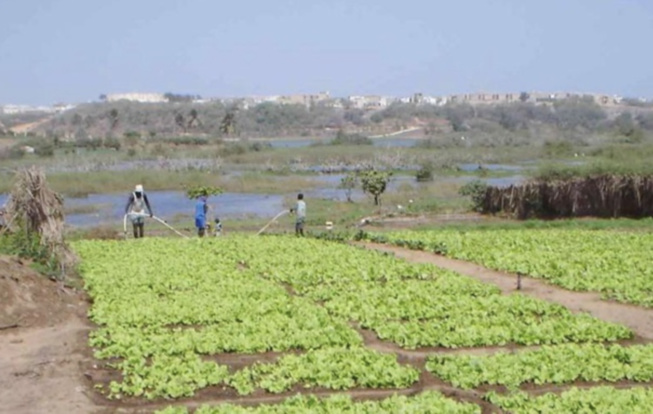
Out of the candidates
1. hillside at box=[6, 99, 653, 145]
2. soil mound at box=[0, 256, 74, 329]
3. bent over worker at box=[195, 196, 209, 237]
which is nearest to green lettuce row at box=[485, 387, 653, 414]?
soil mound at box=[0, 256, 74, 329]

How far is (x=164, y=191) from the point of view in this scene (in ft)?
212

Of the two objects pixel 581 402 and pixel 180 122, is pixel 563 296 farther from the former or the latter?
pixel 180 122

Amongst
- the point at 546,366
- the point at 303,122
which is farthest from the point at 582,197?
the point at 303,122

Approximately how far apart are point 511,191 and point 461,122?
140768mm

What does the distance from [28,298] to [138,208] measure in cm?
1095

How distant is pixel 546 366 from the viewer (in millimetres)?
12883

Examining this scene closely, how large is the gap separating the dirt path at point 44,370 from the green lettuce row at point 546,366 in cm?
514

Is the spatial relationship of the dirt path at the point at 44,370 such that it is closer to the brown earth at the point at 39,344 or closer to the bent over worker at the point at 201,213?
the brown earth at the point at 39,344

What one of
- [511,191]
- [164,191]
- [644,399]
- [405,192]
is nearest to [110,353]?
[644,399]

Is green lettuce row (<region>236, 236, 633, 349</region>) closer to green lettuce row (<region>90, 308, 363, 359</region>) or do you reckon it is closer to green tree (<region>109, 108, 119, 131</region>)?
green lettuce row (<region>90, 308, 363, 359</region>)

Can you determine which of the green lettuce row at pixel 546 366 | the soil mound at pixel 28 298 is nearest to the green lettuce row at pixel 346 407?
the green lettuce row at pixel 546 366

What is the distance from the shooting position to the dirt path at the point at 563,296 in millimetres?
16594

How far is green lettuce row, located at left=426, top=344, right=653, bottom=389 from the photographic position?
40.9 ft

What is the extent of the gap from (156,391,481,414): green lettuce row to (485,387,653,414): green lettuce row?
0.54m
